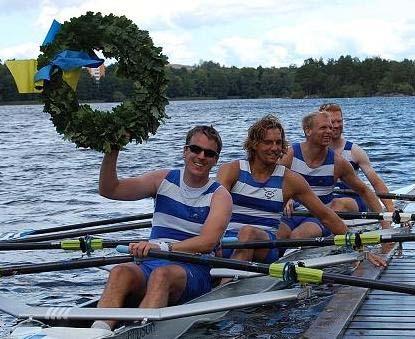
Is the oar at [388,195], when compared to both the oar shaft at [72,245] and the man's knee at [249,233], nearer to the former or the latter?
the man's knee at [249,233]

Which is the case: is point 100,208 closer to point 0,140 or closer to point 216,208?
point 216,208

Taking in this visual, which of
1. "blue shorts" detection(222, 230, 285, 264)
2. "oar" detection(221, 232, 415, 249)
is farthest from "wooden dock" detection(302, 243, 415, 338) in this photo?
"blue shorts" detection(222, 230, 285, 264)

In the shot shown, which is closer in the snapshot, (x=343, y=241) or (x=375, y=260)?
(x=343, y=241)

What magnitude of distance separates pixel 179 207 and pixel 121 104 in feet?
3.17

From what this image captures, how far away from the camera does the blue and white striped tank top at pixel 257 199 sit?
27.0ft

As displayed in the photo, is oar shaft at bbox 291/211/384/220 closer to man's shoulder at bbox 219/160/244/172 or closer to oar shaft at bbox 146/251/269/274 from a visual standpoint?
man's shoulder at bbox 219/160/244/172

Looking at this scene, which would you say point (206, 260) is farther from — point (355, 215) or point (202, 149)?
point (355, 215)

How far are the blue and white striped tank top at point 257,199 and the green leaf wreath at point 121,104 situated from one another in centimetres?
141

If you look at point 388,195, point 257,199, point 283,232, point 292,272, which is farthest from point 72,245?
point 388,195

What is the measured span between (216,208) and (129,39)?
158 centimetres

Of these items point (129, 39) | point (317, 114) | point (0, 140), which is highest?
point (129, 39)

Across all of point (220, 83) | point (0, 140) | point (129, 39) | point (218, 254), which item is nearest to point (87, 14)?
point (129, 39)

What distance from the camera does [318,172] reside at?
9953mm

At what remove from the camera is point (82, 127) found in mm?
6891
